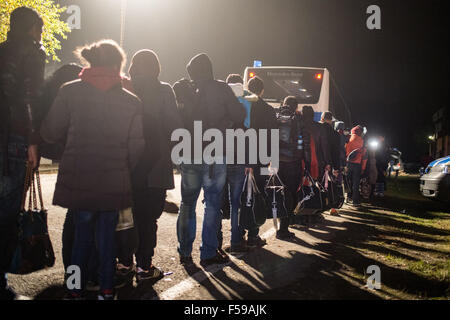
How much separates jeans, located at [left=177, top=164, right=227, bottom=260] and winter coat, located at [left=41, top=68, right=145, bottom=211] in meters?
1.31

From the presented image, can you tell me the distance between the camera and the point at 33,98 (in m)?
3.17

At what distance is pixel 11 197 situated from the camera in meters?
3.07

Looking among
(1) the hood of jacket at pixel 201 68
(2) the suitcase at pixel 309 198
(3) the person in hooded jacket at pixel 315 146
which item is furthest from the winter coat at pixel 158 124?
(3) the person in hooded jacket at pixel 315 146

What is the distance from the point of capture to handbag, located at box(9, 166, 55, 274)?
3.08 meters

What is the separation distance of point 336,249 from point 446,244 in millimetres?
1784

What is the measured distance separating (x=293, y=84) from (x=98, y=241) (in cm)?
1159

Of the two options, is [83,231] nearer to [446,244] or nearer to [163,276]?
[163,276]

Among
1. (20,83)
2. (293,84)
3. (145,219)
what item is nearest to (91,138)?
(20,83)

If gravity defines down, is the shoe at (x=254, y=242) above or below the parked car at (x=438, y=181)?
below

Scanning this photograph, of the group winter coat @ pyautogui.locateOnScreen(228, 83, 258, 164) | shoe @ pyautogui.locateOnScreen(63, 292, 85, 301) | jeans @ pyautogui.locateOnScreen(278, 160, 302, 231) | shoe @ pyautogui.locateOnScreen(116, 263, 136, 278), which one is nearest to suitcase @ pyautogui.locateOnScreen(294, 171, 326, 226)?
jeans @ pyautogui.locateOnScreen(278, 160, 302, 231)

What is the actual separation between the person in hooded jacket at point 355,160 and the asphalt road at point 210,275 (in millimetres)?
4451

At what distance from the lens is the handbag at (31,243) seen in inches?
121

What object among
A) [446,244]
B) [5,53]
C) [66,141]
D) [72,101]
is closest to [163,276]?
[66,141]

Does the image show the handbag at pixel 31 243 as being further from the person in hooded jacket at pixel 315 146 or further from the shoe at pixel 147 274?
the person in hooded jacket at pixel 315 146
